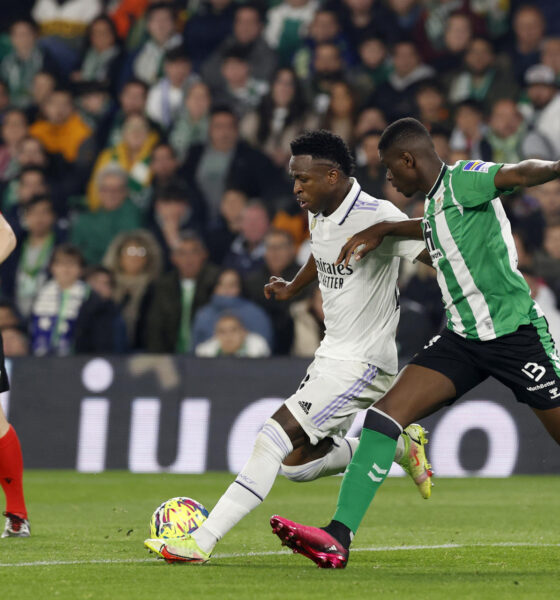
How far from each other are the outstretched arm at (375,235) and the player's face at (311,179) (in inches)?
12.6

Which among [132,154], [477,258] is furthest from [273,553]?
[132,154]

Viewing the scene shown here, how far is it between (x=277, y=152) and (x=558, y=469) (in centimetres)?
498

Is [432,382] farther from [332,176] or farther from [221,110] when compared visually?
[221,110]

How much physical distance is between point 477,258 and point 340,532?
4.57 ft

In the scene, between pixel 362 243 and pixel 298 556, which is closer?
pixel 362 243

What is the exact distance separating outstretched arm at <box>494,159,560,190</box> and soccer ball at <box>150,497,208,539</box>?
2181mm

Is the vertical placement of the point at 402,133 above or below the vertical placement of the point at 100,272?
above

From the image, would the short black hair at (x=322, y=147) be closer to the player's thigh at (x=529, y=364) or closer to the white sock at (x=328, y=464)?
the player's thigh at (x=529, y=364)

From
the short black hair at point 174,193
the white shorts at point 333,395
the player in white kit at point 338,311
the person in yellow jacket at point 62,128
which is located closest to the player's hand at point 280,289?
the player in white kit at point 338,311

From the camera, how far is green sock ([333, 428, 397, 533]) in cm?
598

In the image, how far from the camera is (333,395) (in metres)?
6.38

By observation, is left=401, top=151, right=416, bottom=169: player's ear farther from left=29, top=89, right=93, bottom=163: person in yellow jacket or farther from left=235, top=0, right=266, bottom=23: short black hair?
left=29, top=89, right=93, bottom=163: person in yellow jacket

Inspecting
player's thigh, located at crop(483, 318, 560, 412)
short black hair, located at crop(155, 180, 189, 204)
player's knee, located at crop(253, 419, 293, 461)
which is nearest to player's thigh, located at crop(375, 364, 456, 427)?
player's thigh, located at crop(483, 318, 560, 412)

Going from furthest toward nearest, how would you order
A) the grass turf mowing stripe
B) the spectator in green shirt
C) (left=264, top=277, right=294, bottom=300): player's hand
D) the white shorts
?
the spectator in green shirt, (left=264, top=277, right=294, bottom=300): player's hand, the white shorts, the grass turf mowing stripe
